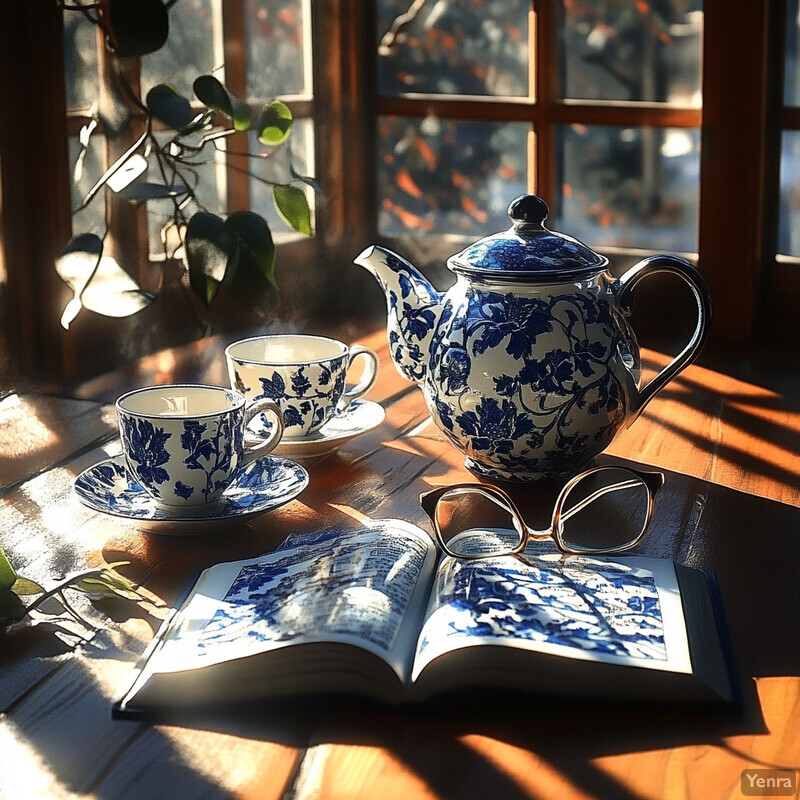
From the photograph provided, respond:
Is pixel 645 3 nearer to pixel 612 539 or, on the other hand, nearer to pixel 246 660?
pixel 612 539

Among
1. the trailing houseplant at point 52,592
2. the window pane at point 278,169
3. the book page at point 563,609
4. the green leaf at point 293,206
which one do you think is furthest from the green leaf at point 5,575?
the window pane at point 278,169

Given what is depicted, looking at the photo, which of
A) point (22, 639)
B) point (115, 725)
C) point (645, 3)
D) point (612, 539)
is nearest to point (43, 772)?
point (115, 725)

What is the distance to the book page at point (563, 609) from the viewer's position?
24.1 inches

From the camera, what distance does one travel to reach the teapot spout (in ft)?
3.27

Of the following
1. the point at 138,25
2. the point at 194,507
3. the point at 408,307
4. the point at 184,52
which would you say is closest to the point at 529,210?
the point at 408,307

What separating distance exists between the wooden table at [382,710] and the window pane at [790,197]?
50cm

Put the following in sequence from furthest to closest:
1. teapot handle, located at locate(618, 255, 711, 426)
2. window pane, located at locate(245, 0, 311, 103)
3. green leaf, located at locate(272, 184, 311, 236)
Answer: window pane, located at locate(245, 0, 311, 103) < green leaf, located at locate(272, 184, 311, 236) < teapot handle, located at locate(618, 255, 711, 426)

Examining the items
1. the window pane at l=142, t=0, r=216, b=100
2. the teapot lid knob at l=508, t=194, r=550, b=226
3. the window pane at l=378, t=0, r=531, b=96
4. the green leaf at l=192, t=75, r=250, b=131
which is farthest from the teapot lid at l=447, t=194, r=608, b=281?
the window pane at l=378, t=0, r=531, b=96

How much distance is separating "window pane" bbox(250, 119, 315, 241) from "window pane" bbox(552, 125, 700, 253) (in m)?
0.37

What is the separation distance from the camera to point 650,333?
63.4 inches

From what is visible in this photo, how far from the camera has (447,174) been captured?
176 cm

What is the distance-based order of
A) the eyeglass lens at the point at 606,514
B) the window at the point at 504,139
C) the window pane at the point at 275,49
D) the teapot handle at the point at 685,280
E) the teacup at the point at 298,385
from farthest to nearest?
the window pane at the point at 275,49
the window at the point at 504,139
the teacup at the point at 298,385
the teapot handle at the point at 685,280
the eyeglass lens at the point at 606,514

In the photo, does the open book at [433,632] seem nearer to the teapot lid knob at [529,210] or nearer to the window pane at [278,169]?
the teapot lid knob at [529,210]

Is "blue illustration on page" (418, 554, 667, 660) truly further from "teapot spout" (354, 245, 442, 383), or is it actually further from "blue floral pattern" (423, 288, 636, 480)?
"teapot spout" (354, 245, 442, 383)
